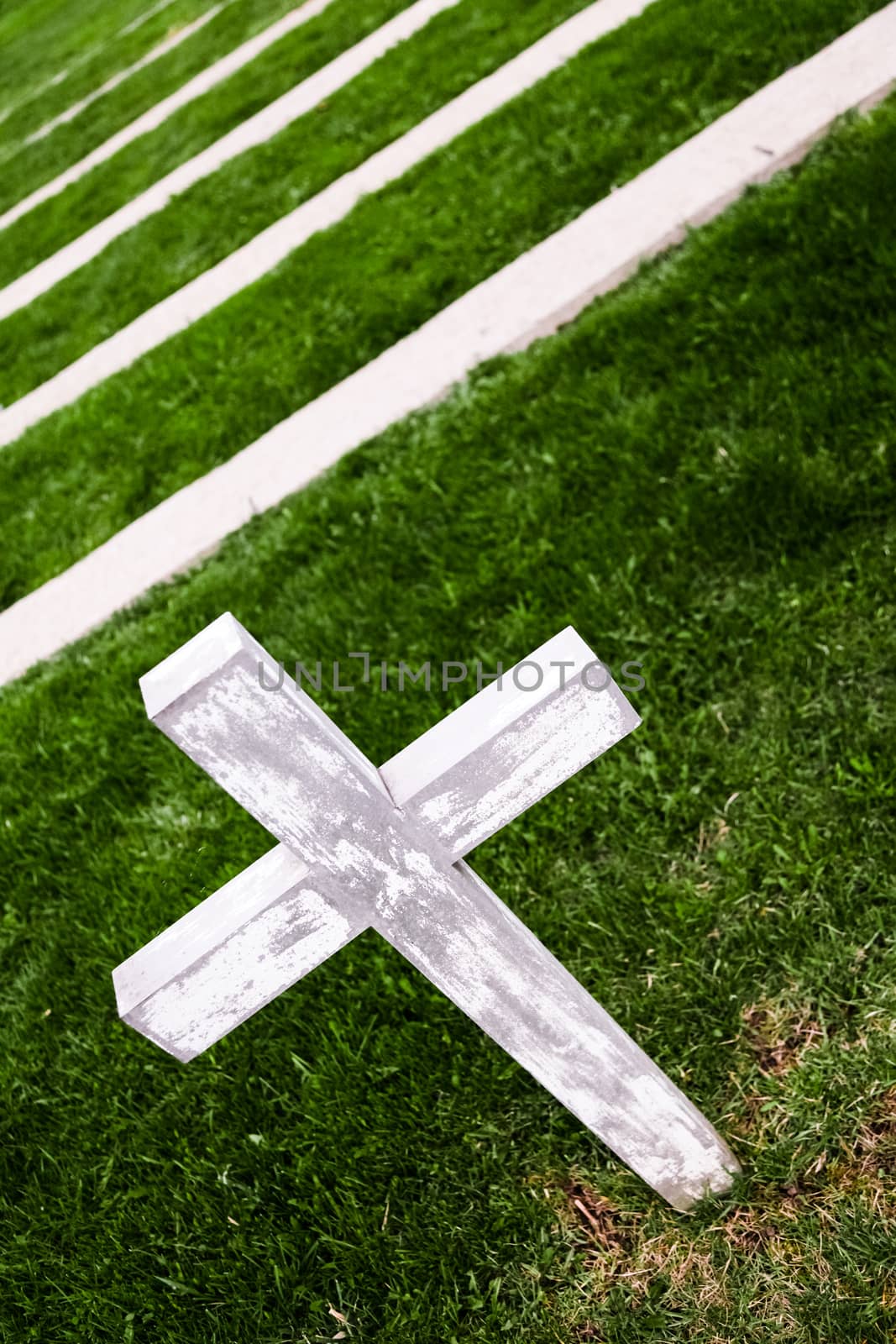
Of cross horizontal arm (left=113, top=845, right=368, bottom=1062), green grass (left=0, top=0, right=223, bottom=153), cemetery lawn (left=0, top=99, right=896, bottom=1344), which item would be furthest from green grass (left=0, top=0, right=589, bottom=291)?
cross horizontal arm (left=113, top=845, right=368, bottom=1062)

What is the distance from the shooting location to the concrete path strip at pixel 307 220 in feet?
21.1

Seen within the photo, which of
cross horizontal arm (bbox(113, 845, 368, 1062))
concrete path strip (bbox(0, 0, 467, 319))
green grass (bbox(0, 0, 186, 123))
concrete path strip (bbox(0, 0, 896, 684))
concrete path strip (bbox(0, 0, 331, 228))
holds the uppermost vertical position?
green grass (bbox(0, 0, 186, 123))

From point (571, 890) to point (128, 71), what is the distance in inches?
586

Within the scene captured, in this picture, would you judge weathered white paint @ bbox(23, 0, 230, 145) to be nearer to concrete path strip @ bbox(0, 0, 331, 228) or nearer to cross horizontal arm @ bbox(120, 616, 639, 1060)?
concrete path strip @ bbox(0, 0, 331, 228)

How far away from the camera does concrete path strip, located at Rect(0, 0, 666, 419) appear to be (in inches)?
253

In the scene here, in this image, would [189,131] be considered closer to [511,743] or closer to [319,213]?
[319,213]

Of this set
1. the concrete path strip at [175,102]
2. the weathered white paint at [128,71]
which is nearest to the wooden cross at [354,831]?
the concrete path strip at [175,102]

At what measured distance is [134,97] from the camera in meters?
12.2

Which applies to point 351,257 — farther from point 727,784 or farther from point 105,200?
point 105,200

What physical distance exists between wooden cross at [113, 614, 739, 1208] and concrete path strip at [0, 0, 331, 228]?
1120 centimetres

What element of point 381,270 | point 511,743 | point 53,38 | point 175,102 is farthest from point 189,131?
point 53,38

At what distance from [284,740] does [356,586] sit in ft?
8.01

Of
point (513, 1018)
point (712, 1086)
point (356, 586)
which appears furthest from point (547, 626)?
point (513, 1018)

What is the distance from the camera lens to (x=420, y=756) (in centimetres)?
144
